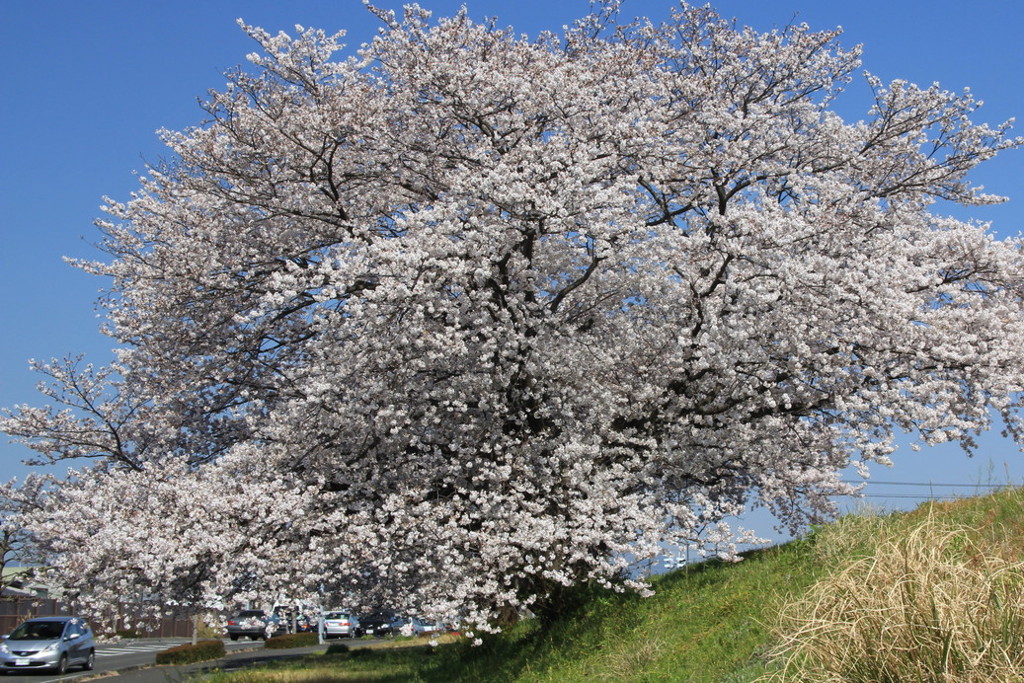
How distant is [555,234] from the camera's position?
46.9 ft

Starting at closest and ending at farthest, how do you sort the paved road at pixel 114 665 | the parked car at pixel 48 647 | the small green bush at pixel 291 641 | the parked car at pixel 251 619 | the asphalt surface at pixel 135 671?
1. the parked car at pixel 251 619
2. the asphalt surface at pixel 135 671
3. the paved road at pixel 114 665
4. the parked car at pixel 48 647
5. the small green bush at pixel 291 641

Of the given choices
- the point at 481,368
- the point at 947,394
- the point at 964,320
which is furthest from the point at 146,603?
the point at 964,320

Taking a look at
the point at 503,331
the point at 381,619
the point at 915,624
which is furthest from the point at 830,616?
the point at 381,619

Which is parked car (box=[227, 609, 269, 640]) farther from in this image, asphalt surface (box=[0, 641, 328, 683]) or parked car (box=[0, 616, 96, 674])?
parked car (box=[0, 616, 96, 674])

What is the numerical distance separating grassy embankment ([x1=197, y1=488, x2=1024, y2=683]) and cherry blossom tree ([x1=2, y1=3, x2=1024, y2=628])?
0.94 meters

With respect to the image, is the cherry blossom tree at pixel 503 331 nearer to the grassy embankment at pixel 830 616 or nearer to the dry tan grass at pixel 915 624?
the grassy embankment at pixel 830 616

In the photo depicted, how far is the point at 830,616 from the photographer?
300 inches

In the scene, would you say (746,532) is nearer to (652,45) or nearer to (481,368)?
(481,368)

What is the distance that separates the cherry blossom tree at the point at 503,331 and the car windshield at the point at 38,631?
45.7 ft

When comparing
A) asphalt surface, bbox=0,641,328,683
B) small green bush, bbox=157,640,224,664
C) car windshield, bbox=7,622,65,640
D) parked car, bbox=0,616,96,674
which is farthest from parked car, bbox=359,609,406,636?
small green bush, bbox=157,640,224,664

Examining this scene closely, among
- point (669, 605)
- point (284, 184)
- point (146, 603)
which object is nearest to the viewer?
point (669, 605)

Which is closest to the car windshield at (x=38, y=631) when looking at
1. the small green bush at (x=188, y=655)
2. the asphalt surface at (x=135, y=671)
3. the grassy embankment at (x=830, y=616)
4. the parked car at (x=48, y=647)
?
the parked car at (x=48, y=647)

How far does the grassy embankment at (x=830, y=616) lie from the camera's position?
687 centimetres

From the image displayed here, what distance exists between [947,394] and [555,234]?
6157 mm
